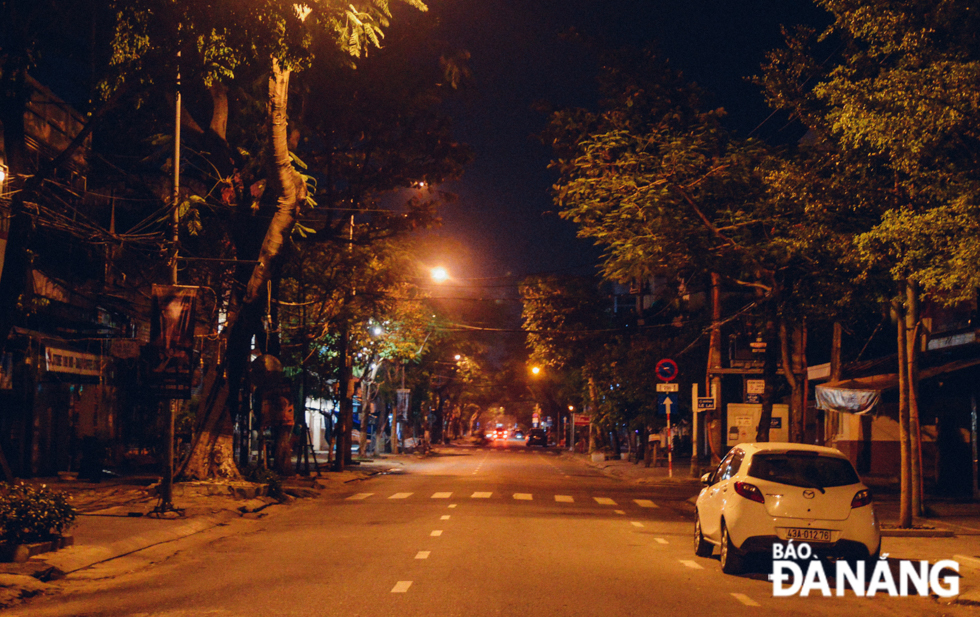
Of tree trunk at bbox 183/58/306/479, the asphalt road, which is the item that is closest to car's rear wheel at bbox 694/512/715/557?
the asphalt road

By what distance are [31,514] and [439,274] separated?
24.4 m

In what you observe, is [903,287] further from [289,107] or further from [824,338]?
[824,338]

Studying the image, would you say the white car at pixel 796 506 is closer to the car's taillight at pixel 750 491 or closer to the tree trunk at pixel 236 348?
the car's taillight at pixel 750 491

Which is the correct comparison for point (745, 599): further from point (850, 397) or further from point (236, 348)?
point (236, 348)

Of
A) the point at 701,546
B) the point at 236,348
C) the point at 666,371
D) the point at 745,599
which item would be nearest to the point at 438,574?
the point at 745,599

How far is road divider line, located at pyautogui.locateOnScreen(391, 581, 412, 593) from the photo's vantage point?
32.4ft

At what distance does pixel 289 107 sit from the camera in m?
25.0

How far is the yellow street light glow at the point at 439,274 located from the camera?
35.2m

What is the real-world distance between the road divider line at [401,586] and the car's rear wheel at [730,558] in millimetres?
3888

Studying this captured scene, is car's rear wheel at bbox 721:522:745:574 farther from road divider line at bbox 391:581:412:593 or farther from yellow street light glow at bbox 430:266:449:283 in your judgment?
yellow street light glow at bbox 430:266:449:283

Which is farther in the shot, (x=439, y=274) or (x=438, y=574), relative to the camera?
(x=439, y=274)

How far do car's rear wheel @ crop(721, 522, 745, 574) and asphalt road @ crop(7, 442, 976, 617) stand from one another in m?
0.18

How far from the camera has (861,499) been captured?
11453mm

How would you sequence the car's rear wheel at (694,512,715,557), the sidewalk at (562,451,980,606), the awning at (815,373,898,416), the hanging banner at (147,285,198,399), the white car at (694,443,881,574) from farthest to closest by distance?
1. the awning at (815,373,898,416)
2. the hanging banner at (147,285,198,399)
3. the car's rear wheel at (694,512,715,557)
4. the sidewalk at (562,451,980,606)
5. the white car at (694,443,881,574)
